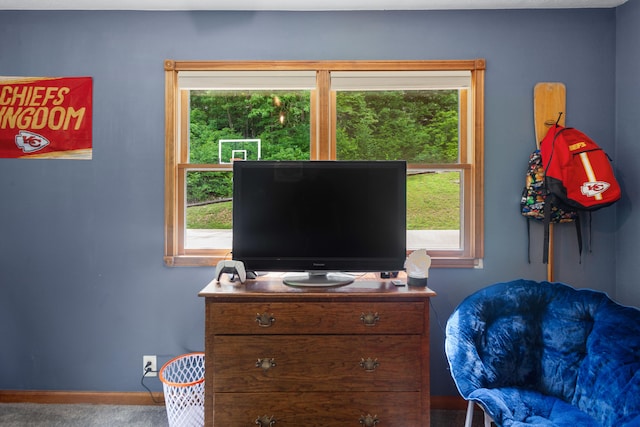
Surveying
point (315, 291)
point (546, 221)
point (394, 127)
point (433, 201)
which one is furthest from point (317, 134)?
point (546, 221)

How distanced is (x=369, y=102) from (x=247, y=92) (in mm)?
811

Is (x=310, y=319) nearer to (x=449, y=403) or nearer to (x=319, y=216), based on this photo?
(x=319, y=216)

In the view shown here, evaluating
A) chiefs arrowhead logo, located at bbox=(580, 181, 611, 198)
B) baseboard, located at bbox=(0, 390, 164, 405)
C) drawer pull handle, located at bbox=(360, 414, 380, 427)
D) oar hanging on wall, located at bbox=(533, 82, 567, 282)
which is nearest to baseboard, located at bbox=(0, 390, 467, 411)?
baseboard, located at bbox=(0, 390, 164, 405)

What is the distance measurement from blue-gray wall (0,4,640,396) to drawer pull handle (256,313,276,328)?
75 centimetres

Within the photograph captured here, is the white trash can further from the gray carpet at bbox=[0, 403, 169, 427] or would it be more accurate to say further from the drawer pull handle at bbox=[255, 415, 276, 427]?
the drawer pull handle at bbox=[255, 415, 276, 427]

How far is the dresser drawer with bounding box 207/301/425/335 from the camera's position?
1.72m

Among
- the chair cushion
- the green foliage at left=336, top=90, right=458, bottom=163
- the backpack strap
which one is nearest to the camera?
the chair cushion

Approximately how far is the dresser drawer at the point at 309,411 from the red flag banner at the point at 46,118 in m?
1.79

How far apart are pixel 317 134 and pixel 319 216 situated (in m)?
0.65

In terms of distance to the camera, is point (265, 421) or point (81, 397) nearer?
point (265, 421)

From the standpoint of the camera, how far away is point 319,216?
1947 mm

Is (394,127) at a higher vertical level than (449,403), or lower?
higher

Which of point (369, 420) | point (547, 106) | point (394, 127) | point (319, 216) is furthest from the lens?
point (394, 127)

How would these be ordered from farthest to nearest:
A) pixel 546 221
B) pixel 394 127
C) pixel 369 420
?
pixel 394 127 < pixel 546 221 < pixel 369 420
